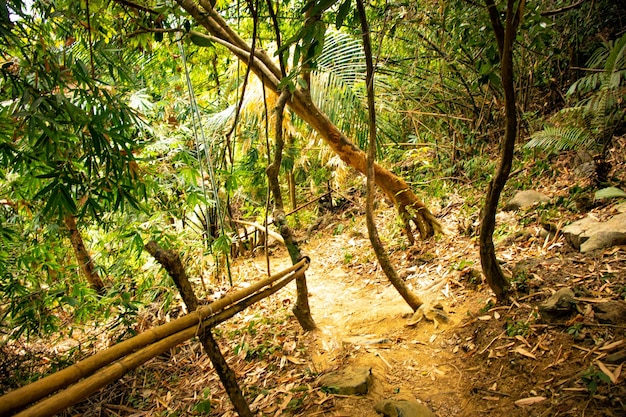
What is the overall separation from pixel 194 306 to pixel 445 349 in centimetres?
174

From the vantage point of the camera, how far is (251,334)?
329 centimetres

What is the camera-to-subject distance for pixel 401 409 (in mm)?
1647

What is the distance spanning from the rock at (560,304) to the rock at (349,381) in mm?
1121

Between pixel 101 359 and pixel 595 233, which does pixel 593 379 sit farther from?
pixel 101 359

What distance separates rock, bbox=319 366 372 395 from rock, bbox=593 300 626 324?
50.9 inches

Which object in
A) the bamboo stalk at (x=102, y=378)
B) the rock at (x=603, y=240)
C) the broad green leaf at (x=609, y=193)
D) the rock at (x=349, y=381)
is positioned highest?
the bamboo stalk at (x=102, y=378)

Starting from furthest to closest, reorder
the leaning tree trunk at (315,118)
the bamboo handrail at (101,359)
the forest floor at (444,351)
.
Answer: the leaning tree trunk at (315,118), the forest floor at (444,351), the bamboo handrail at (101,359)

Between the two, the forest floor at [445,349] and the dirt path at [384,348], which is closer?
the forest floor at [445,349]

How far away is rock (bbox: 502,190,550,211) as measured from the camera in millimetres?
3743

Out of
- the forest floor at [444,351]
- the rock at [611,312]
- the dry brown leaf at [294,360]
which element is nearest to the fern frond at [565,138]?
the forest floor at [444,351]

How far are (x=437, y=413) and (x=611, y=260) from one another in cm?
164

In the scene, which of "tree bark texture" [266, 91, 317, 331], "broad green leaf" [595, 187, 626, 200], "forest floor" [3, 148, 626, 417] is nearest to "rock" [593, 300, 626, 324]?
"forest floor" [3, 148, 626, 417]

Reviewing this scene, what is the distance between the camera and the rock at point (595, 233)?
2490 millimetres

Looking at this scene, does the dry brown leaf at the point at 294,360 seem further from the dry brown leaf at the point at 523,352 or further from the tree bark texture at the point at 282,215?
the dry brown leaf at the point at 523,352
